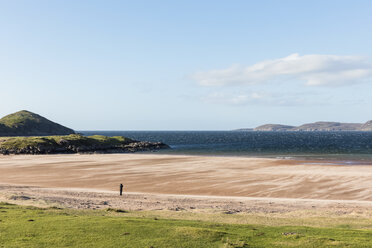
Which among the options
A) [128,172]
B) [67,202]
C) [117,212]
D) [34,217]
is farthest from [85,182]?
[34,217]

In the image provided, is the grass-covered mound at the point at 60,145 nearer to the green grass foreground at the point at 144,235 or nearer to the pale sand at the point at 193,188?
the pale sand at the point at 193,188

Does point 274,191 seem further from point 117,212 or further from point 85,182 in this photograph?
point 85,182

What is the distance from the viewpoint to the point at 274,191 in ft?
123

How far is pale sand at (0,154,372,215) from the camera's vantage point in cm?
2866

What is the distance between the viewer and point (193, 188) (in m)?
40.1

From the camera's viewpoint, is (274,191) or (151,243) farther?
(274,191)

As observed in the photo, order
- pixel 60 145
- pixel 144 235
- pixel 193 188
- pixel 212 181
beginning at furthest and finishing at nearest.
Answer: pixel 60 145 < pixel 212 181 < pixel 193 188 < pixel 144 235

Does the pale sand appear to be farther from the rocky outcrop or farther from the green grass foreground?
the rocky outcrop

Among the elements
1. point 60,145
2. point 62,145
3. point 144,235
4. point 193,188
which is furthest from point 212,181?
point 62,145

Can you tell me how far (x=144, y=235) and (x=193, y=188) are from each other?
26925 mm

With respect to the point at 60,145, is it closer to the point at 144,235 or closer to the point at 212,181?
the point at 212,181

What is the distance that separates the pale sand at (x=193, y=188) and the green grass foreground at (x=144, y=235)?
10359 millimetres

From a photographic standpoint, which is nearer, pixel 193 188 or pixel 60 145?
pixel 193 188

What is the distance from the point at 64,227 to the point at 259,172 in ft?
140
